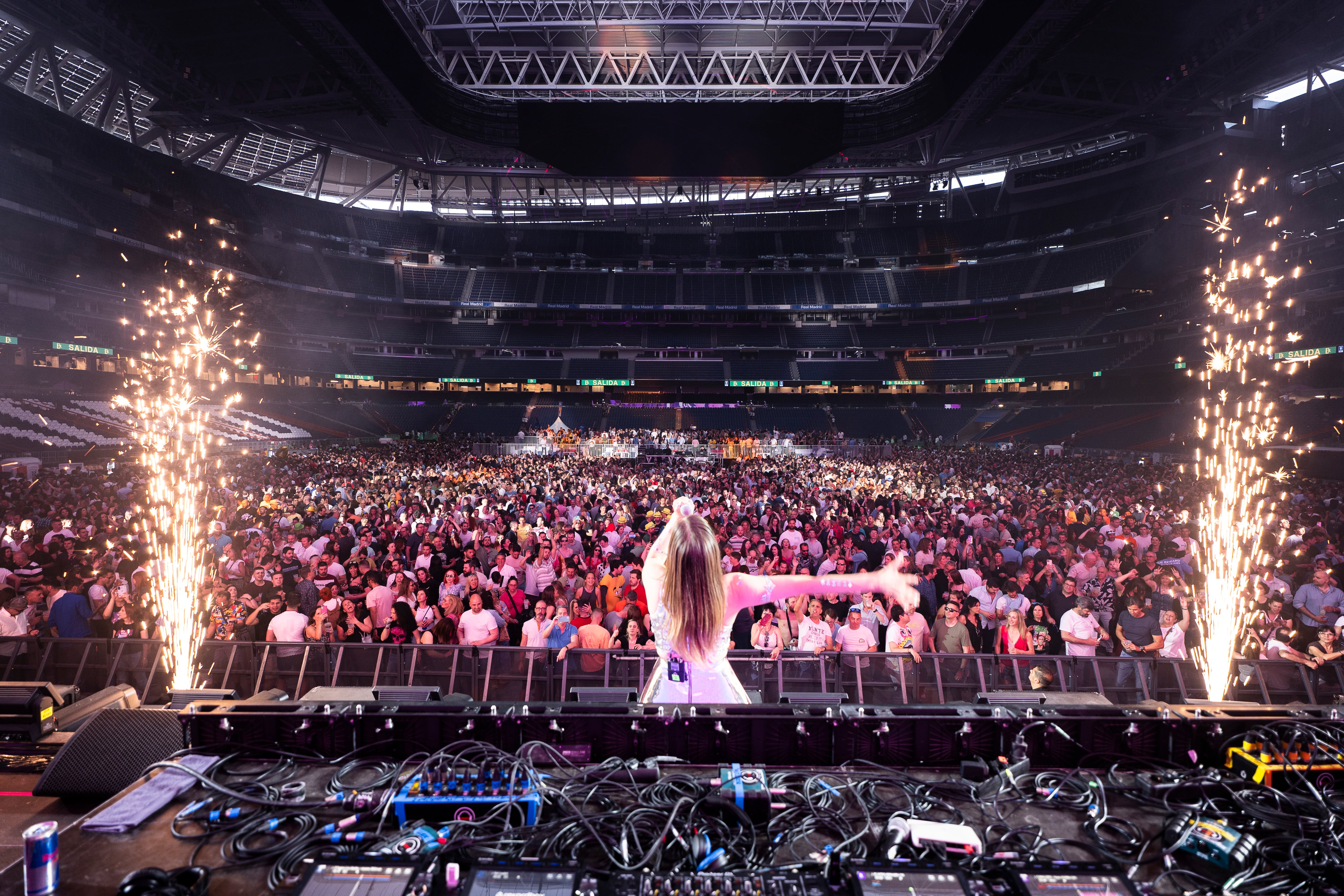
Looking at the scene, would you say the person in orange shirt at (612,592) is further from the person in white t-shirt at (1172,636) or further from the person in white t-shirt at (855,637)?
the person in white t-shirt at (1172,636)

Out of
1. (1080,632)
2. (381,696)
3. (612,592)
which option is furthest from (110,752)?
(1080,632)

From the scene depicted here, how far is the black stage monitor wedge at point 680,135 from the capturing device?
19.7 m

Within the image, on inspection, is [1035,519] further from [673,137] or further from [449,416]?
[449,416]

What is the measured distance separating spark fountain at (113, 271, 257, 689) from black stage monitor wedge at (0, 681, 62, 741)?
3.84 feet

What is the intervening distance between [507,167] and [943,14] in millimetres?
20697

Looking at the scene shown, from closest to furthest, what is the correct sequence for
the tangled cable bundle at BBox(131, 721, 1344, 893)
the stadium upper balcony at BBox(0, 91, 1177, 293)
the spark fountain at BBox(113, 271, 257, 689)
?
1. the tangled cable bundle at BBox(131, 721, 1344, 893)
2. the spark fountain at BBox(113, 271, 257, 689)
3. the stadium upper balcony at BBox(0, 91, 1177, 293)

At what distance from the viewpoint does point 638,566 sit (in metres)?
7.25

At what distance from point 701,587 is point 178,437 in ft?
26.9

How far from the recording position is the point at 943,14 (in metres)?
17.6

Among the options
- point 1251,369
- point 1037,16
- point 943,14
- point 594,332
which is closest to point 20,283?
point 594,332

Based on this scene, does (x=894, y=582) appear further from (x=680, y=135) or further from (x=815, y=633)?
(x=680, y=135)

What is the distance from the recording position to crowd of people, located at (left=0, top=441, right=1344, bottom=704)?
5.61 metres

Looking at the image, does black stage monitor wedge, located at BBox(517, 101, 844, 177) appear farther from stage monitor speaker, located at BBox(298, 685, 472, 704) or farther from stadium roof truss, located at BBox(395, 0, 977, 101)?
stage monitor speaker, located at BBox(298, 685, 472, 704)

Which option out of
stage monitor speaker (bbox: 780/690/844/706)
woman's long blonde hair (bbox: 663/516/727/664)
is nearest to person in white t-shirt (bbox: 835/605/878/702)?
stage monitor speaker (bbox: 780/690/844/706)
